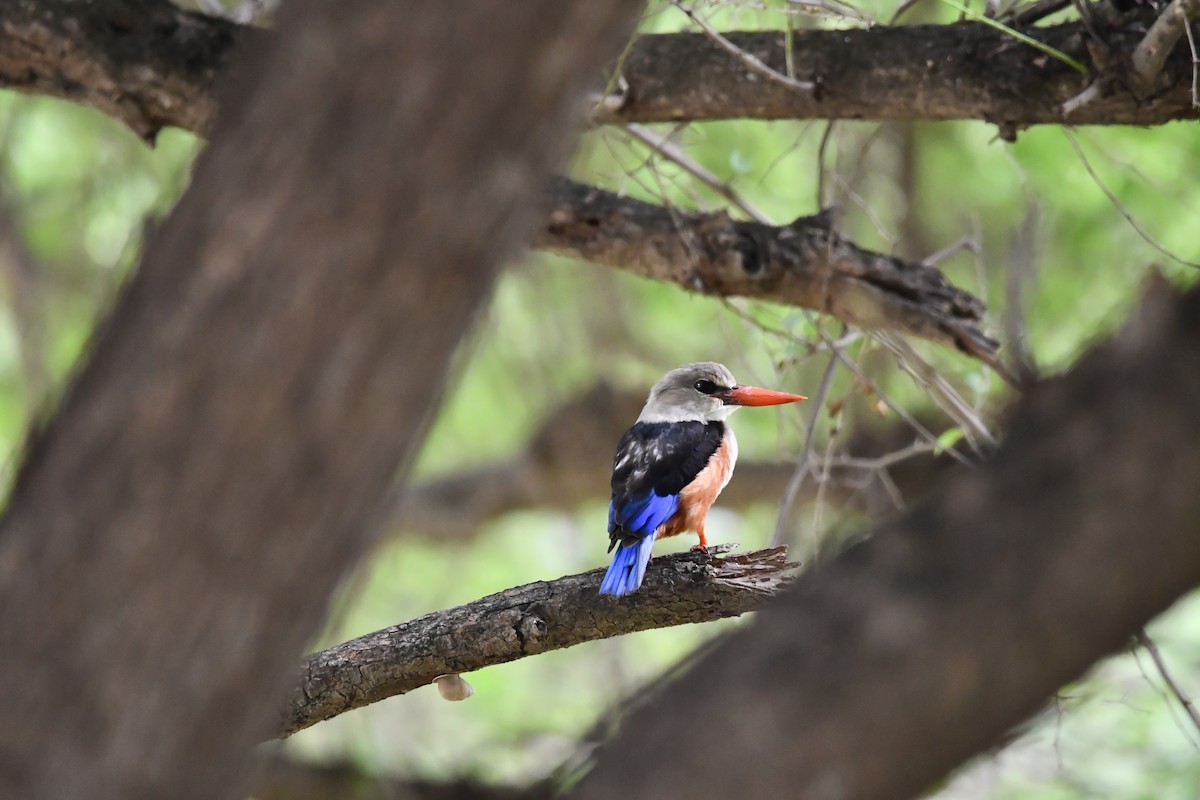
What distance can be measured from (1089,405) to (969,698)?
1.08ft

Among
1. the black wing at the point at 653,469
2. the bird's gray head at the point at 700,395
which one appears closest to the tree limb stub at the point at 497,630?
the black wing at the point at 653,469

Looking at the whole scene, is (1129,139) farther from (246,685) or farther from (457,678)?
(246,685)

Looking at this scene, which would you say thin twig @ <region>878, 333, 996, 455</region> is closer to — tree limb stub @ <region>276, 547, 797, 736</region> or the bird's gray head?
tree limb stub @ <region>276, 547, 797, 736</region>

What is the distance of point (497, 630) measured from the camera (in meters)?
2.96

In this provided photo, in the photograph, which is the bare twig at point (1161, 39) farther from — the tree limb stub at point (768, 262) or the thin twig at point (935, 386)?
the thin twig at point (935, 386)

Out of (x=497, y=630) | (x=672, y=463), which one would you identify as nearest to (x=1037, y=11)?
(x=672, y=463)

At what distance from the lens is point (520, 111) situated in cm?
139

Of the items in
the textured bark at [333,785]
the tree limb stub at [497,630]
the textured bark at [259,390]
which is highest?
the textured bark at [333,785]

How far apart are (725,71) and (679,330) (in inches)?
159

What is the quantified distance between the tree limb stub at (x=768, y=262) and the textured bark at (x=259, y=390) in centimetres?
222

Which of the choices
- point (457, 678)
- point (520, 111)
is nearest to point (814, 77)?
point (457, 678)

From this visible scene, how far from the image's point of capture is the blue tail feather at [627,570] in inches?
120

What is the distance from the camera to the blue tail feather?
9.97 ft

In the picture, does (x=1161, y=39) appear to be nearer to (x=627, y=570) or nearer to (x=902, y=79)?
(x=902, y=79)
